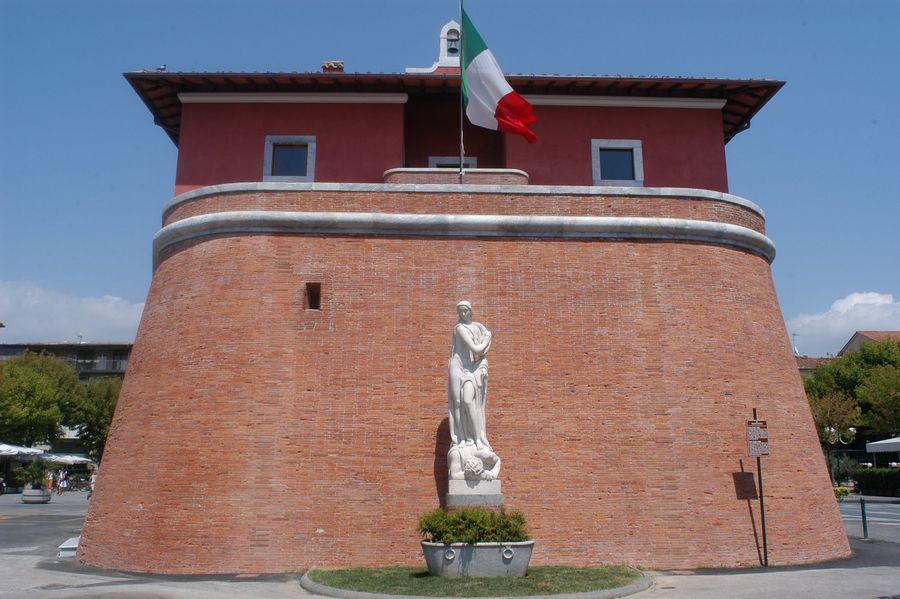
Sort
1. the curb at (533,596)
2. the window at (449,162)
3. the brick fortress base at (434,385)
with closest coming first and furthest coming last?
1. the curb at (533,596)
2. the brick fortress base at (434,385)
3. the window at (449,162)

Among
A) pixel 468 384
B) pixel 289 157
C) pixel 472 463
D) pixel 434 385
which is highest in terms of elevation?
pixel 289 157

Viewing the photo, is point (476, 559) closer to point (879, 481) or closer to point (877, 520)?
point (877, 520)

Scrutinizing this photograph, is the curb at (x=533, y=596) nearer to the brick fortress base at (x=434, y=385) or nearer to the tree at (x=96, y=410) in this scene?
the brick fortress base at (x=434, y=385)

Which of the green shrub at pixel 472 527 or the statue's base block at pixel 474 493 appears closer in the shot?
the green shrub at pixel 472 527

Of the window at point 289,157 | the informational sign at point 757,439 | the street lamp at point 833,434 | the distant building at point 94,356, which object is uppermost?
the distant building at point 94,356

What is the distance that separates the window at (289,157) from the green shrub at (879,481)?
1212 inches

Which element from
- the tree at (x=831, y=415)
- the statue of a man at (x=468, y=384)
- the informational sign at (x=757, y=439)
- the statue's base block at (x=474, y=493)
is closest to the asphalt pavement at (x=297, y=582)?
the informational sign at (x=757, y=439)

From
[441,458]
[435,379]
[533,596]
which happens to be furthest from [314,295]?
[533,596]

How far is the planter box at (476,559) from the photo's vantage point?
33.9ft

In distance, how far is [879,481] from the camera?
35.7 m

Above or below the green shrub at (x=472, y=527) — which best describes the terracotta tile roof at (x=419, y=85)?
above

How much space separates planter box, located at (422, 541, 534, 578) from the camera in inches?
407

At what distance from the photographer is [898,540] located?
16844 millimetres

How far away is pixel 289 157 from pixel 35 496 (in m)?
21.2
